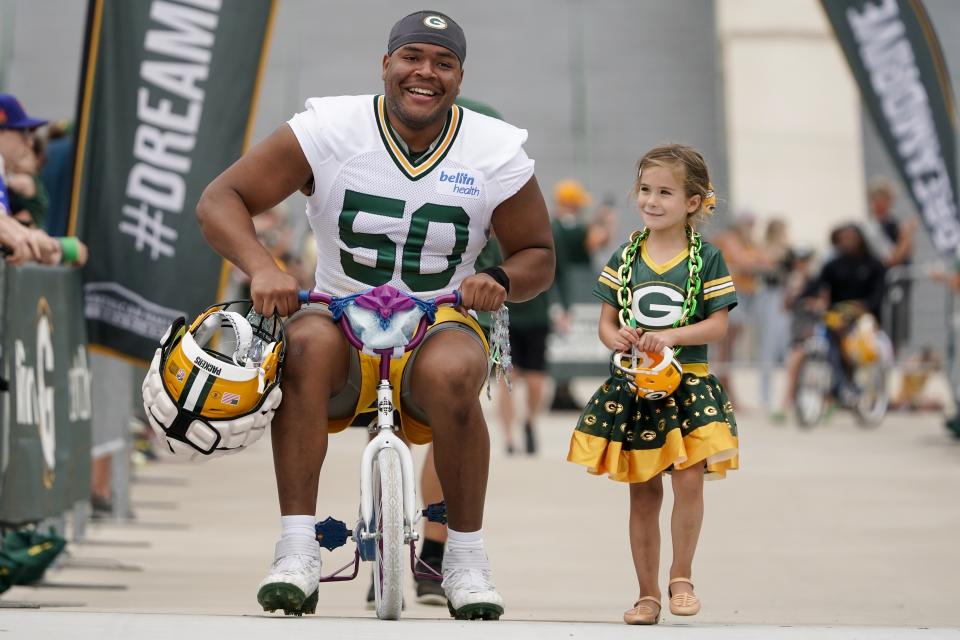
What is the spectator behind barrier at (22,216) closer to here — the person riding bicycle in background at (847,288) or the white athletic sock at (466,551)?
the white athletic sock at (466,551)

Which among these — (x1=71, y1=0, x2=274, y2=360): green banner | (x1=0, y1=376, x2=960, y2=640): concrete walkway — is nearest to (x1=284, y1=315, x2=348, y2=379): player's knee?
(x1=0, y1=376, x2=960, y2=640): concrete walkway

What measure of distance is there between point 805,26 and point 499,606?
24.7m

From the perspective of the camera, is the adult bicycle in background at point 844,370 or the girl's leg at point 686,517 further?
the adult bicycle in background at point 844,370

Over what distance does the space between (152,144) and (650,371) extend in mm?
3392

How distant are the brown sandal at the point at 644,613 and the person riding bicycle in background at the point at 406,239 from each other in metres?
0.50

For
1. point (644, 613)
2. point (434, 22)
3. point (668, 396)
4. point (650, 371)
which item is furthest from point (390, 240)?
point (644, 613)

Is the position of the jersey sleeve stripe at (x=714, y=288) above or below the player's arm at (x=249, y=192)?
below

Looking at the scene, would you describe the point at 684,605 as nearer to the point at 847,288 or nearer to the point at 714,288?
the point at 714,288

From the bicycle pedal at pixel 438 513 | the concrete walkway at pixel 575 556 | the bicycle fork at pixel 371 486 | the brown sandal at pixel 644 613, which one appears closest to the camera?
the concrete walkway at pixel 575 556

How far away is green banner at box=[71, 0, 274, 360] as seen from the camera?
8273 millimetres

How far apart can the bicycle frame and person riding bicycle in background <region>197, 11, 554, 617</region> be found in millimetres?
57

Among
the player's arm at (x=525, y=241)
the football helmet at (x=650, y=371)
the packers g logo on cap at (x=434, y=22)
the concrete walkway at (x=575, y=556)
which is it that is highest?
the packers g logo on cap at (x=434, y=22)

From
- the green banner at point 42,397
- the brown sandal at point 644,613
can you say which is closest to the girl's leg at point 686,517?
the brown sandal at point 644,613

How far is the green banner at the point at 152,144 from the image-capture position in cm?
827
